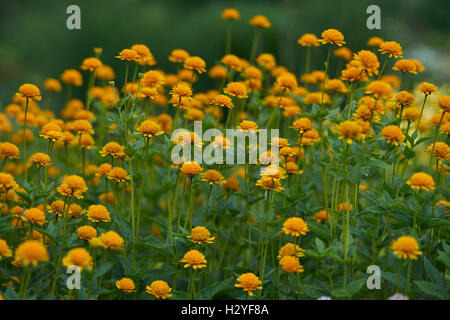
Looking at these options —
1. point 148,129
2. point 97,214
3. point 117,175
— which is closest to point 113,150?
point 117,175

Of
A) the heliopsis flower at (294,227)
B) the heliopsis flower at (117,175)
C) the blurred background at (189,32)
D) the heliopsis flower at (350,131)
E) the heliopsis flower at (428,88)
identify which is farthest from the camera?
the blurred background at (189,32)

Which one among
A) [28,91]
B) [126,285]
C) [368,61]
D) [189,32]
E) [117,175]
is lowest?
[126,285]

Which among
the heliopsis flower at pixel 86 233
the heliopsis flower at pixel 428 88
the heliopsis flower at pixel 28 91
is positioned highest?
the heliopsis flower at pixel 428 88

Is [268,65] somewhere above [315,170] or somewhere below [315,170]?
above

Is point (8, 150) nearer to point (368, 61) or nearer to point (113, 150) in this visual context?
point (113, 150)

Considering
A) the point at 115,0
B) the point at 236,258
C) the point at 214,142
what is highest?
the point at 115,0

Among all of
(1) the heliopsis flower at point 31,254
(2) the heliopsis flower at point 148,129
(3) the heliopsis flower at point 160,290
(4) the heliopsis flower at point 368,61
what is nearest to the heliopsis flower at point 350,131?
(4) the heliopsis flower at point 368,61

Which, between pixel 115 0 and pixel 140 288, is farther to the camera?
pixel 115 0

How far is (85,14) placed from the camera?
6426 mm

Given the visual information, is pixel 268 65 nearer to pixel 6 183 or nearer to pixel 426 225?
pixel 426 225

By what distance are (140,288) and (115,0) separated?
5.55 meters

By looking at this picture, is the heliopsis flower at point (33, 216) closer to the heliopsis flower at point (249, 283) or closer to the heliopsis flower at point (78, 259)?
the heliopsis flower at point (78, 259)
